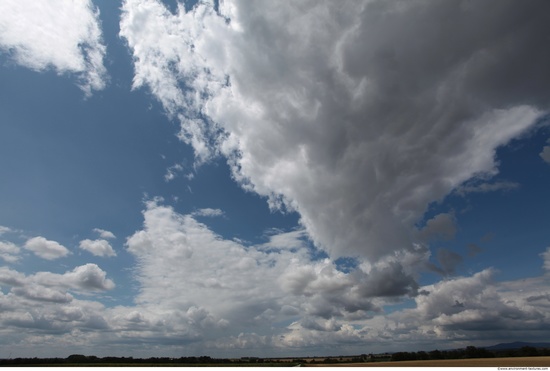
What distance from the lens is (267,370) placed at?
240 feet

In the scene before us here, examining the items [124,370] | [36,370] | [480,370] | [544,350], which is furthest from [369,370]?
[544,350]

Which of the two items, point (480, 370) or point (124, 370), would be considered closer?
point (124, 370)

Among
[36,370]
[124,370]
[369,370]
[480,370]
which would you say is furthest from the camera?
[369,370]

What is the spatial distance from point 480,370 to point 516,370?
6811mm

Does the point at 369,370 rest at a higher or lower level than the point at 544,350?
lower

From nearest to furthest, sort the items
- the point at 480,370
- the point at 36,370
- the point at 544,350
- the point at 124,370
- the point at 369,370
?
the point at 36,370
the point at 124,370
the point at 480,370
the point at 369,370
the point at 544,350

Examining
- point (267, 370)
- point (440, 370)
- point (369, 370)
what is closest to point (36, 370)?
point (267, 370)

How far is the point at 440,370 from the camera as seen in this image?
64312mm

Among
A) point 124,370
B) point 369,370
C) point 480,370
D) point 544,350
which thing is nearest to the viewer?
point 124,370

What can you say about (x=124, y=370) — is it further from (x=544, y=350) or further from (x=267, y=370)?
(x=544, y=350)

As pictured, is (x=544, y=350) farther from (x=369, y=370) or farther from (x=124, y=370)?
(x=124, y=370)

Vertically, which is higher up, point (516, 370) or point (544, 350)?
point (544, 350)

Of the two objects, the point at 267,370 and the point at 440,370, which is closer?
the point at 440,370

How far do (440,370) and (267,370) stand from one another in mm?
36272
